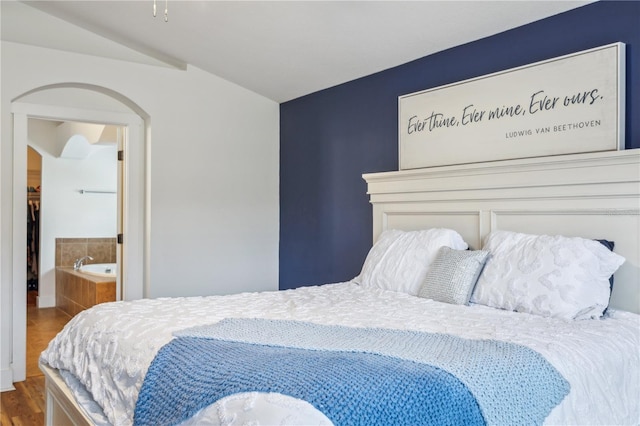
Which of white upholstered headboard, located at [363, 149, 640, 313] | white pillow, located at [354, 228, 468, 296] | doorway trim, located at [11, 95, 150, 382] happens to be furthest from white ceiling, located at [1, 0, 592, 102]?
white pillow, located at [354, 228, 468, 296]

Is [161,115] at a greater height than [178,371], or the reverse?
[161,115]

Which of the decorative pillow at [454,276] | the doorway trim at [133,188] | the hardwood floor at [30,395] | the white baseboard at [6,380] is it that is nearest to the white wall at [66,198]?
the hardwood floor at [30,395]

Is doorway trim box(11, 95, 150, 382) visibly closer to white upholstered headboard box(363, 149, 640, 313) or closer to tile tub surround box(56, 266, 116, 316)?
tile tub surround box(56, 266, 116, 316)

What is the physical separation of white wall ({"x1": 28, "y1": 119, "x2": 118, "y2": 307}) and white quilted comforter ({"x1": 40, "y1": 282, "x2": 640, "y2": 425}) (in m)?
5.03

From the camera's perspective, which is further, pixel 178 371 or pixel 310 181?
pixel 310 181

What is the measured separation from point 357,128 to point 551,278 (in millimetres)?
2089

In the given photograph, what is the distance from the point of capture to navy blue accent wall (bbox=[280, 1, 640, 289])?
2.50 meters

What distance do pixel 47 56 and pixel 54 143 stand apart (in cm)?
351

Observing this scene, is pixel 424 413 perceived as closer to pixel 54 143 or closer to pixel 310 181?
pixel 310 181

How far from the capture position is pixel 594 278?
2.13 m

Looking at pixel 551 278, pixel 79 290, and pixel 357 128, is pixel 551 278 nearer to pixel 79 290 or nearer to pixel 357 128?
pixel 357 128

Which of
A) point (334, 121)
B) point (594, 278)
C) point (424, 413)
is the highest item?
point (334, 121)

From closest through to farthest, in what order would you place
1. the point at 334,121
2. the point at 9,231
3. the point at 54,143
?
the point at 9,231 < the point at 334,121 < the point at 54,143

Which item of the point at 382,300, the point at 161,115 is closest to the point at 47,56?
the point at 161,115
